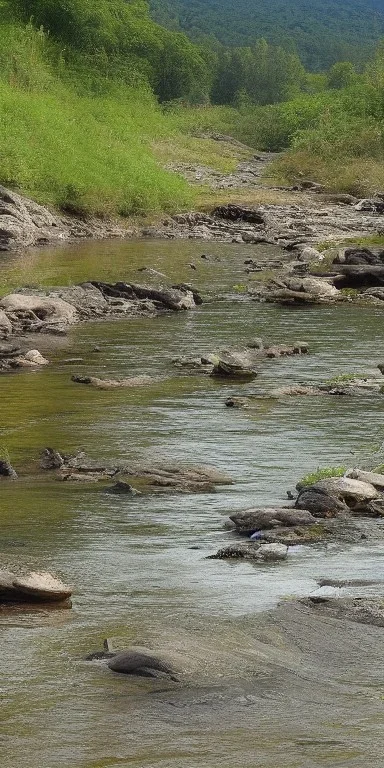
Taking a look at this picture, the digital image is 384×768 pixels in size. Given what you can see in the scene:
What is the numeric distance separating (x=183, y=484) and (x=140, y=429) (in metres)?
2.15

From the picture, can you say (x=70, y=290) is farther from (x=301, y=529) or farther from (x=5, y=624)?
(x=5, y=624)

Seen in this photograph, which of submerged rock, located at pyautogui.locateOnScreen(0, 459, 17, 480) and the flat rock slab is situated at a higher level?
the flat rock slab

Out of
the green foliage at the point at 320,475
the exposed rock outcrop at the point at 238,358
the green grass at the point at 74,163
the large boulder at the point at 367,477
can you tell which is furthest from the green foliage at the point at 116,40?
the large boulder at the point at 367,477

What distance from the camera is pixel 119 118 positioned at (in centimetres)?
5300

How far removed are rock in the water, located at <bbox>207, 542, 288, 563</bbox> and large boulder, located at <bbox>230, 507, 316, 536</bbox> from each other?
0.49m

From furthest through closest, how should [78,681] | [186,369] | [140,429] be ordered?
[186,369], [140,429], [78,681]

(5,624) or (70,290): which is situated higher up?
(5,624)

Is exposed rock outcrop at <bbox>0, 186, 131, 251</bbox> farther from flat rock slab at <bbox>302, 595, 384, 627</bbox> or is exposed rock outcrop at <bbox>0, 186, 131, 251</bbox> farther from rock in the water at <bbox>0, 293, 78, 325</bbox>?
flat rock slab at <bbox>302, 595, 384, 627</bbox>

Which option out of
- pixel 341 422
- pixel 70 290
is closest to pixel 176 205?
pixel 70 290

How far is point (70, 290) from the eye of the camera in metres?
22.0

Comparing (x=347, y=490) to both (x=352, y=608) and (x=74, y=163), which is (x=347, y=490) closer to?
(x=352, y=608)

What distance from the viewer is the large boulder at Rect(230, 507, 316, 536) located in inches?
363

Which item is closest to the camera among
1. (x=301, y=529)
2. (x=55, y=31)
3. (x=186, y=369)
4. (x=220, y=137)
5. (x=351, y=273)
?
(x=301, y=529)

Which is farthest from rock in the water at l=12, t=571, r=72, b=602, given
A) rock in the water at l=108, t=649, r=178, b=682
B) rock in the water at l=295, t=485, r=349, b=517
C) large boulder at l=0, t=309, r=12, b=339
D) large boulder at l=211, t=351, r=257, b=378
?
large boulder at l=0, t=309, r=12, b=339
